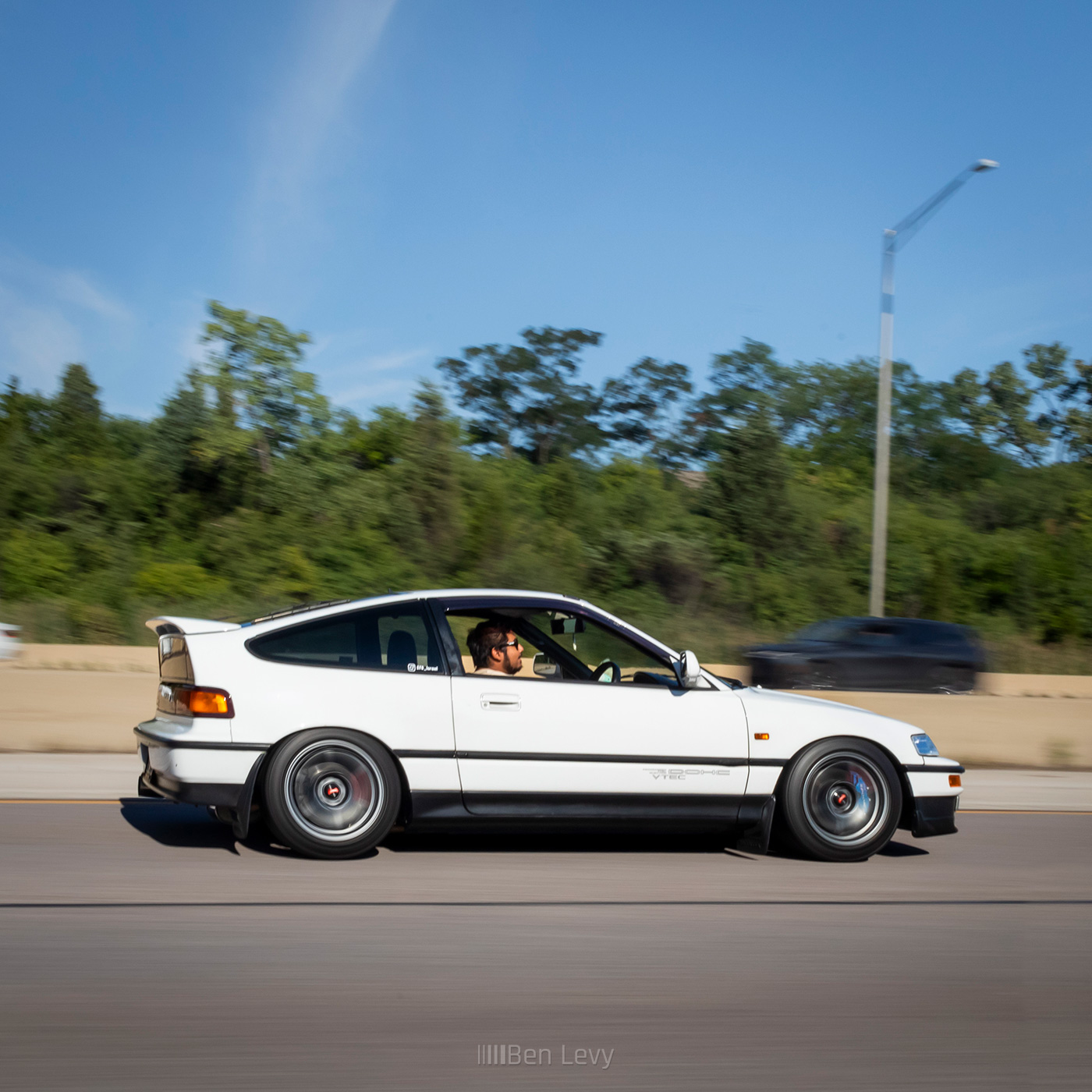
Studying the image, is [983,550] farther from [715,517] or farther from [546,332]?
[546,332]

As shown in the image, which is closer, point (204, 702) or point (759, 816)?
point (204, 702)

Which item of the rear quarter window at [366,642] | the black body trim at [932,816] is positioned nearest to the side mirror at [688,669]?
the rear quarter window at [366,642]

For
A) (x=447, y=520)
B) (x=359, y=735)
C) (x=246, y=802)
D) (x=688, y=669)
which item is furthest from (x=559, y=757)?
(x=447, y=520)

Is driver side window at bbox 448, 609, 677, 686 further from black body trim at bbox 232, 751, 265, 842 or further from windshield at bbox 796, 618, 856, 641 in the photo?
windshield at bbox 796, 618, 856, 641

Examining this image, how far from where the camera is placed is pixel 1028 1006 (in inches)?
171

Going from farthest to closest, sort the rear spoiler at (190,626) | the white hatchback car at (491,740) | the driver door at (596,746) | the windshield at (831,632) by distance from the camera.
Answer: the windshield at (831,632) → the rear spoiler at (190,626) → the driver door at (596,746) → the white hatchback car at (491,740)

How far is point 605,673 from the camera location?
687cm

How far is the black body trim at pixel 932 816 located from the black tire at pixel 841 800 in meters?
0.11

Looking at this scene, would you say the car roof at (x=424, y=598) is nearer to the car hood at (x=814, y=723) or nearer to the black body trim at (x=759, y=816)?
the car hood at (x=814, y=723)

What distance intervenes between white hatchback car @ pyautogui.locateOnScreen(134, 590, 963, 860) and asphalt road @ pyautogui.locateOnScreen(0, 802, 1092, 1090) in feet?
0.97

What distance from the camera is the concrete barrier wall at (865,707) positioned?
11211 mm

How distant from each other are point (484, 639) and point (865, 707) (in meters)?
6.67

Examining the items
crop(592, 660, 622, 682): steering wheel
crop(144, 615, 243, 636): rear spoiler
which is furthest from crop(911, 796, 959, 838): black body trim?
crop(144, 615, 243, 636): rear spoiler

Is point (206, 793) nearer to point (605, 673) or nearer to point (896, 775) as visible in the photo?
point (605, 673)
